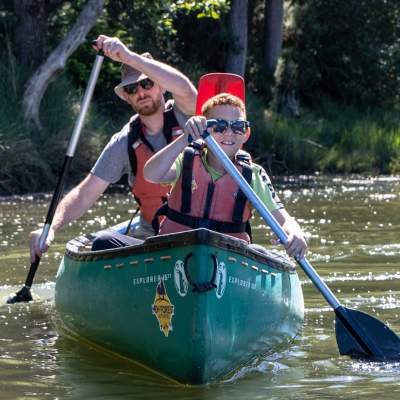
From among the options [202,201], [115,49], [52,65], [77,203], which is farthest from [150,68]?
[52,65]

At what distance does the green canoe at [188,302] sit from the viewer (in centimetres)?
561

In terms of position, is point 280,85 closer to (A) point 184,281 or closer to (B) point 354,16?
(B) point 354,16

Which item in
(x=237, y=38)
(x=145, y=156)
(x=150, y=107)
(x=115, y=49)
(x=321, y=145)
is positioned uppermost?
(x=237, y=38)

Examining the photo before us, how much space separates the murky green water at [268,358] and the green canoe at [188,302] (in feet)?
0.43

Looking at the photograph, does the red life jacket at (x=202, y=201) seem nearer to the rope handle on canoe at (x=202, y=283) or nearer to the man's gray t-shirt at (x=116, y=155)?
the rope handle on canoe at (x=202, y=283)

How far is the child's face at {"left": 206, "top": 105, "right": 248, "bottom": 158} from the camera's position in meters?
6.18

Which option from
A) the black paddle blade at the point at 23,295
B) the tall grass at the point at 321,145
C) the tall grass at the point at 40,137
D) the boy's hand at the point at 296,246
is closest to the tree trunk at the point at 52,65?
the tall grass at the point at 40,137

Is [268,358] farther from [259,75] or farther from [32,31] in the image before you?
[259,75]

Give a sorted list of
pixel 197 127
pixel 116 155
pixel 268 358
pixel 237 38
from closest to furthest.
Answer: pixel 197 127 → pixel 268 358 → pixel 116 155 → pixel 237 38

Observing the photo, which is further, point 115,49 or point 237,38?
point 237,38

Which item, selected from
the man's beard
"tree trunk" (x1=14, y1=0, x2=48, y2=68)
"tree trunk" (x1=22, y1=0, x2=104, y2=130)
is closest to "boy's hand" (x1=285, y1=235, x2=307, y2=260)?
the man's beard

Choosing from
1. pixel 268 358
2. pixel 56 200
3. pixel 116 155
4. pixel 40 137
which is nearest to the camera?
pixel 268 358

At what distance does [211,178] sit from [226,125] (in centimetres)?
31

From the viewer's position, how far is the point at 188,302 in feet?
18.4
